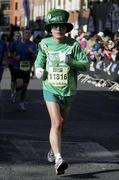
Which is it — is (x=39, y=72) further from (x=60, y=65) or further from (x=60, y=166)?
(x=60, y=166)

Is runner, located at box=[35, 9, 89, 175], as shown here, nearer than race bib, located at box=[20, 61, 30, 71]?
Yes

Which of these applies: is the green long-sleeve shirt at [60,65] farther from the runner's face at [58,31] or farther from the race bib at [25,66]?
the race bib at [25,66]

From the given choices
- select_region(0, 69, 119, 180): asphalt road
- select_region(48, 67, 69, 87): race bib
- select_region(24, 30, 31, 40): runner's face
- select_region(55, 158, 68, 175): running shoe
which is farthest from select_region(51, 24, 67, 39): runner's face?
select_region(24, 30, 31, 40): runner's face

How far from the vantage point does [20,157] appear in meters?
9.29

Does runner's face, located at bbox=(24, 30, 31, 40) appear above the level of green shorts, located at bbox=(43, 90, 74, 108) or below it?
below

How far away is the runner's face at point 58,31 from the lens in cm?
836

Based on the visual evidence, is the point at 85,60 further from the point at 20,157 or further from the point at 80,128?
the point at 80,128

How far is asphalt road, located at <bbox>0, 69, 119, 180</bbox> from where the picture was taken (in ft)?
27.6

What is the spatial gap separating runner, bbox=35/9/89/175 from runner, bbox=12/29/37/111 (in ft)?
22.6

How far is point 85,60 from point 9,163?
1647 millimetres

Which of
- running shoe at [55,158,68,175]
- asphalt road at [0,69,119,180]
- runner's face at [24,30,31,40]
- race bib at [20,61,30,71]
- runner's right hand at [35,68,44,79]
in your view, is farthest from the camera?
race bib at [20,61,30,71]

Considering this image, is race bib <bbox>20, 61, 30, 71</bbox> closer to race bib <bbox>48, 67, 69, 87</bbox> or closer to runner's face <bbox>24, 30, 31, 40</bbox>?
runner's face <bbox>24, 30, 31, 40</bbox>

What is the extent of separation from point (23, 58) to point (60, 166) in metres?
7.80

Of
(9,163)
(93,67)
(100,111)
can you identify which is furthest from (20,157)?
(93,67)
